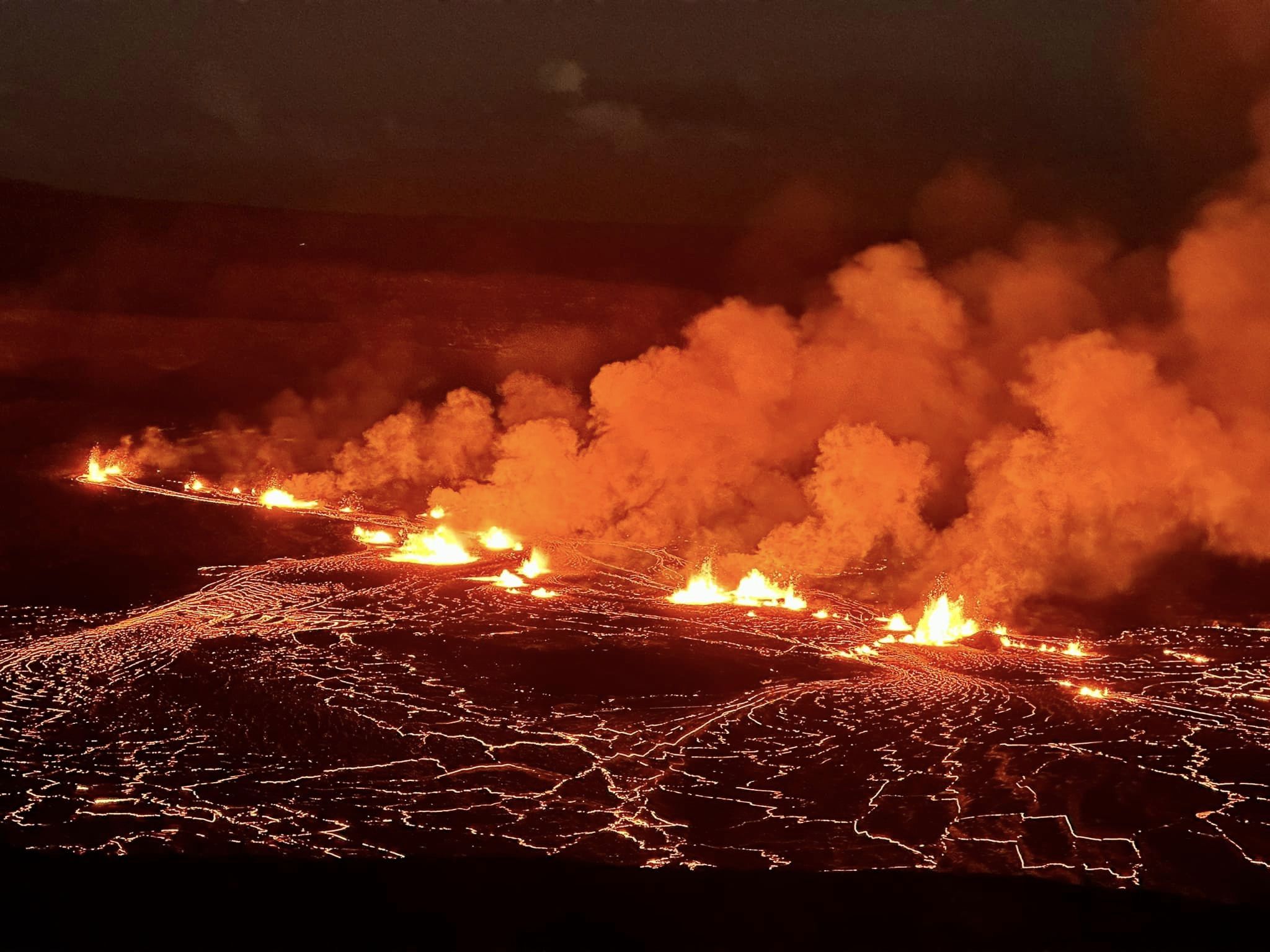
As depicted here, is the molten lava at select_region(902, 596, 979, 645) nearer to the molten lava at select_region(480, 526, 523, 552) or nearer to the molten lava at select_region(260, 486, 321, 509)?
the molten lava at select_region(480, 526, 523, 552)

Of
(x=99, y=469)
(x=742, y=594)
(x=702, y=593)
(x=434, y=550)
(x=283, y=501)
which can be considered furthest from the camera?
(x=99, y=469)

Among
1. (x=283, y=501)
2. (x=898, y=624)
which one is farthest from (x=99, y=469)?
(x=898, y=624)

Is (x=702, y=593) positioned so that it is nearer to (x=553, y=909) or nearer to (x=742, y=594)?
(x=742, y=594)

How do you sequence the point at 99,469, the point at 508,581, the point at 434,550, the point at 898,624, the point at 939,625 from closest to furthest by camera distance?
the point at 939,625 → the point at 898,624 → the point at 508,581 → the point at 434,550 → the point at 99,469

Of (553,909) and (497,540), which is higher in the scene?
(497,540)

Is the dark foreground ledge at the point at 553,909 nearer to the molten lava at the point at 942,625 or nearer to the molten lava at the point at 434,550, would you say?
the molten lava at the point at 942,625

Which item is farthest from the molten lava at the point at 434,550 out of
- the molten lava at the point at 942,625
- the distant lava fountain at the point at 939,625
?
the molten lava at the point at 942,625
